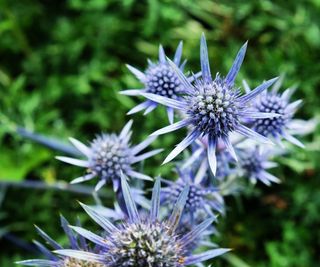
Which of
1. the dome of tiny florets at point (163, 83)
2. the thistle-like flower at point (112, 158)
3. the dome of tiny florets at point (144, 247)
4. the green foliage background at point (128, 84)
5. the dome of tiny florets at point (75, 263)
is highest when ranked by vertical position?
the green foliage background at point (128, 84)

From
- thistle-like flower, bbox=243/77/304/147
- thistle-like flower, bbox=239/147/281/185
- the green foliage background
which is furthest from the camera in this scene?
the green foliage background

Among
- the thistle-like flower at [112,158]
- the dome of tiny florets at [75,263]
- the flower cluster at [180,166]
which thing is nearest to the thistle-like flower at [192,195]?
the flower cluster at [180,166]

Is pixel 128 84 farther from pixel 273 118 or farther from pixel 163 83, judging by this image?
pixel 273 118

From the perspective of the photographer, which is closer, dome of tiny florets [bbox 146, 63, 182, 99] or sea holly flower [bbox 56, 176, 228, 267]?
sea holly flower [bbox 56, 176, 228, 267]

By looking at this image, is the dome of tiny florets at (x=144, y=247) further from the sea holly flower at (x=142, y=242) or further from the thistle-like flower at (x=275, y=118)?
the thistle-like flower at (x=275, y=118)

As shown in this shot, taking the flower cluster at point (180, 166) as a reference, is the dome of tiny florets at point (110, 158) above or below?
above

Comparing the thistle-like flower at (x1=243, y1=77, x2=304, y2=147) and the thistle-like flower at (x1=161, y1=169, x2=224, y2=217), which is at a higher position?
the thistle-like flower at (x1=243, y1=77, x2=304, y2=147)

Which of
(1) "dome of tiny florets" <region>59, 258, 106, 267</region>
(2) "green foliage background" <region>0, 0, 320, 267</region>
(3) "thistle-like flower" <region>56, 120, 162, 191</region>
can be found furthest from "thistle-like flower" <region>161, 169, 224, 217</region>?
(2) "green foliage background" <region>0, 0, 320, 267</region>

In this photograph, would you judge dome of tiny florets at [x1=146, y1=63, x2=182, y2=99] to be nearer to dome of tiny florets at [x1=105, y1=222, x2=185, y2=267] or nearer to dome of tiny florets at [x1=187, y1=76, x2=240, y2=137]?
dome of tiny florets at [x1=187, y1=76, x2=240, y2=137]

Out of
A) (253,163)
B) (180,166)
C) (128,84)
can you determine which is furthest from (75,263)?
(128,84)

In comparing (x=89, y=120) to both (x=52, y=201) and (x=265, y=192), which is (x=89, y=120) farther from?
(x=265, y=192)
